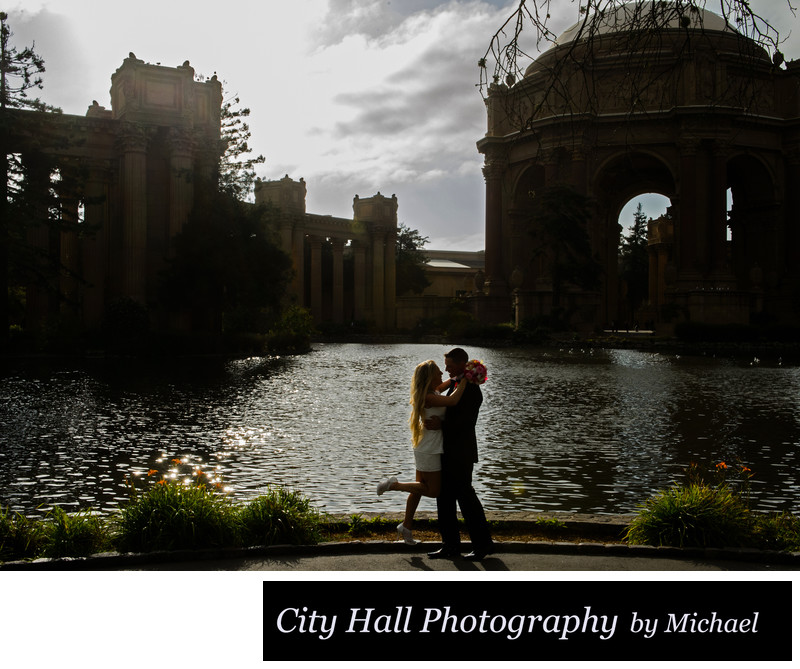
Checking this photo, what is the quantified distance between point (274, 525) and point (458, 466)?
1.67m

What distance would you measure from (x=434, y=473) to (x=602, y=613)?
231cm

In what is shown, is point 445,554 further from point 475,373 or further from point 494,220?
point 494,220

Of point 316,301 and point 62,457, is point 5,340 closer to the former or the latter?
point 62,457

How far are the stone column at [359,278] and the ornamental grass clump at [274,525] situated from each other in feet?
269

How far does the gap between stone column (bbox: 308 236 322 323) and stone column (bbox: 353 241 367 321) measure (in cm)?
504

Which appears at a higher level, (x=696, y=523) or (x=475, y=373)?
(x=475, y=373)

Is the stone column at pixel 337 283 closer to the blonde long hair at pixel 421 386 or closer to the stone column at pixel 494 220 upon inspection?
the stone column at pixel 494 220

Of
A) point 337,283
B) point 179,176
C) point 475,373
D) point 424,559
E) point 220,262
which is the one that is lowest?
point 424,559

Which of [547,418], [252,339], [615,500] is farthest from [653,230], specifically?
[615,500]

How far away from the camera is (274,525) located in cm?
685

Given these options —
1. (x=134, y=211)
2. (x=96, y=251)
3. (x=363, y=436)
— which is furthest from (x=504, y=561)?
(x=96, y=251)

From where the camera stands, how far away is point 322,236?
281 ft

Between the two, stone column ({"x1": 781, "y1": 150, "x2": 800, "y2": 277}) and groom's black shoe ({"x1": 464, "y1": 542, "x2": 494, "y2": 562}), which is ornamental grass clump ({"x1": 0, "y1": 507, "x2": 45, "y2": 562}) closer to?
groom's black shoe ({"x1": 464, "y1": 542, "x2": 494, "y2": 562})

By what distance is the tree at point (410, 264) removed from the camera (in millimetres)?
103875
